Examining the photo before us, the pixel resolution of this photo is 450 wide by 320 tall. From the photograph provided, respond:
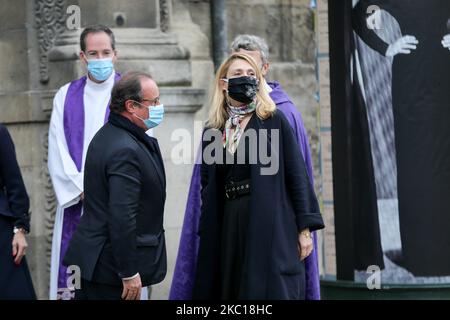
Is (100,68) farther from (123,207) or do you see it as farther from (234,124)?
(123,207)

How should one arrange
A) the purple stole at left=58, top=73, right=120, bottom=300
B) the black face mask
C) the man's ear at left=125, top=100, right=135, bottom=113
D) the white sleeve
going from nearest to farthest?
the man's ear at left=125, top=100, right=135, bottom=113 < the black face mask < the white sleeve < the purple stole at left=58, top=73, right=120, bottom=300

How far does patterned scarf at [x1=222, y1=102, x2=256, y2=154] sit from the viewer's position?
795 centimetres

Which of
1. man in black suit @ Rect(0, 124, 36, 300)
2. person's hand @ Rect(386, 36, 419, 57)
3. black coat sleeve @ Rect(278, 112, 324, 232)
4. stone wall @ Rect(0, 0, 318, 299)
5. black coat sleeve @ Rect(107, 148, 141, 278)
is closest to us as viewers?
black coat sleeve @ Rect(107, 148, 141, 278)

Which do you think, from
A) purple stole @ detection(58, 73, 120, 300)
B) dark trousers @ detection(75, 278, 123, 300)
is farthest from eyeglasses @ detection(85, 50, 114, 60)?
dark trousers @ detection(75, 278, 123, 300)

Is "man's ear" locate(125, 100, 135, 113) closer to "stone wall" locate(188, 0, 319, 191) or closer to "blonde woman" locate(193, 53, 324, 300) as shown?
"blonde woman" locate(193, 53, 324, 300)

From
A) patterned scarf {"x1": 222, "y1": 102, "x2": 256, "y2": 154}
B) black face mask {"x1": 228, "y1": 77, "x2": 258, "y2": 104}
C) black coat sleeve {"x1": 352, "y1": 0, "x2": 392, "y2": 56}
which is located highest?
black coat sleeve {"x1": 352, "y1": 0, "x2": 392, "y2": 56}

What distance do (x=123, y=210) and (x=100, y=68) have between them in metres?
1.92

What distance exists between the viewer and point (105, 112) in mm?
9188

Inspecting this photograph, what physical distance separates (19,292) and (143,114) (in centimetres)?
147

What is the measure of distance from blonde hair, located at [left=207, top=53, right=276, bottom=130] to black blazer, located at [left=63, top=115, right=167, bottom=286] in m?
0.58

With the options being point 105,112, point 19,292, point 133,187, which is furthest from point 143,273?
point 105,112

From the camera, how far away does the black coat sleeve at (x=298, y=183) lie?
7.80 m

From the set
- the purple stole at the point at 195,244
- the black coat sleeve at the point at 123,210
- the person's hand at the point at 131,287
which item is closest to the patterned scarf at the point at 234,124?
the purple stole at the point at 195,244

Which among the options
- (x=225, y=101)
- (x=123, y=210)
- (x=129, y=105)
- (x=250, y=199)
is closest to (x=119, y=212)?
(x=123, y=210)
